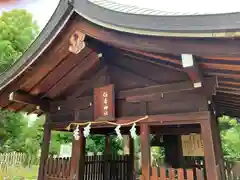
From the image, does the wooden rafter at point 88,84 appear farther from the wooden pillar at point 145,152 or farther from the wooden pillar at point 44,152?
the wooden pillar at point 145,152

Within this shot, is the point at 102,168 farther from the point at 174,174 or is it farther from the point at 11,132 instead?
the point at 11,132

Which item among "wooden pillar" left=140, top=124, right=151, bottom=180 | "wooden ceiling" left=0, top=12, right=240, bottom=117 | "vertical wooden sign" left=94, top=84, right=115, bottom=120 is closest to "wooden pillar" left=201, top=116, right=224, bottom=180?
"wooden ceiling" left=0, top=12, right=240, bottom=117

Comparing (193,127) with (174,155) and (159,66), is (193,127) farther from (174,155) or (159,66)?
(159,66)

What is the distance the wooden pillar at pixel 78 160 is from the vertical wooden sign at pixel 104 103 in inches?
30.5

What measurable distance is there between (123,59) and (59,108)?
1.94 meters

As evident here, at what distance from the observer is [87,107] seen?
434 cm

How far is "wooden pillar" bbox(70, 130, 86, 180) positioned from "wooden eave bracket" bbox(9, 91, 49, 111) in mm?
1222

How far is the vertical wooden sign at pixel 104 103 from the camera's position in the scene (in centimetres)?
381

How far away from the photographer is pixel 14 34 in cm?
1405

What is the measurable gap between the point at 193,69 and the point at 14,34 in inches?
568

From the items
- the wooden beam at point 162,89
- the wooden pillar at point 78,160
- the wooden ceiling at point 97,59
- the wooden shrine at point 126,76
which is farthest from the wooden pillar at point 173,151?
the wooden beam at point 162,89

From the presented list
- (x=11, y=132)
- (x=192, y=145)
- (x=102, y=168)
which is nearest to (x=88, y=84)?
(x=102, y=168)

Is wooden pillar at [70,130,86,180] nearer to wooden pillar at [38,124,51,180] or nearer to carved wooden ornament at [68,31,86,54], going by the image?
wooden pillar at [38,124,51,180]

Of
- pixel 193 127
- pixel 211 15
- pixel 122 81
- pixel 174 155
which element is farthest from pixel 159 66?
pixel 174 155
